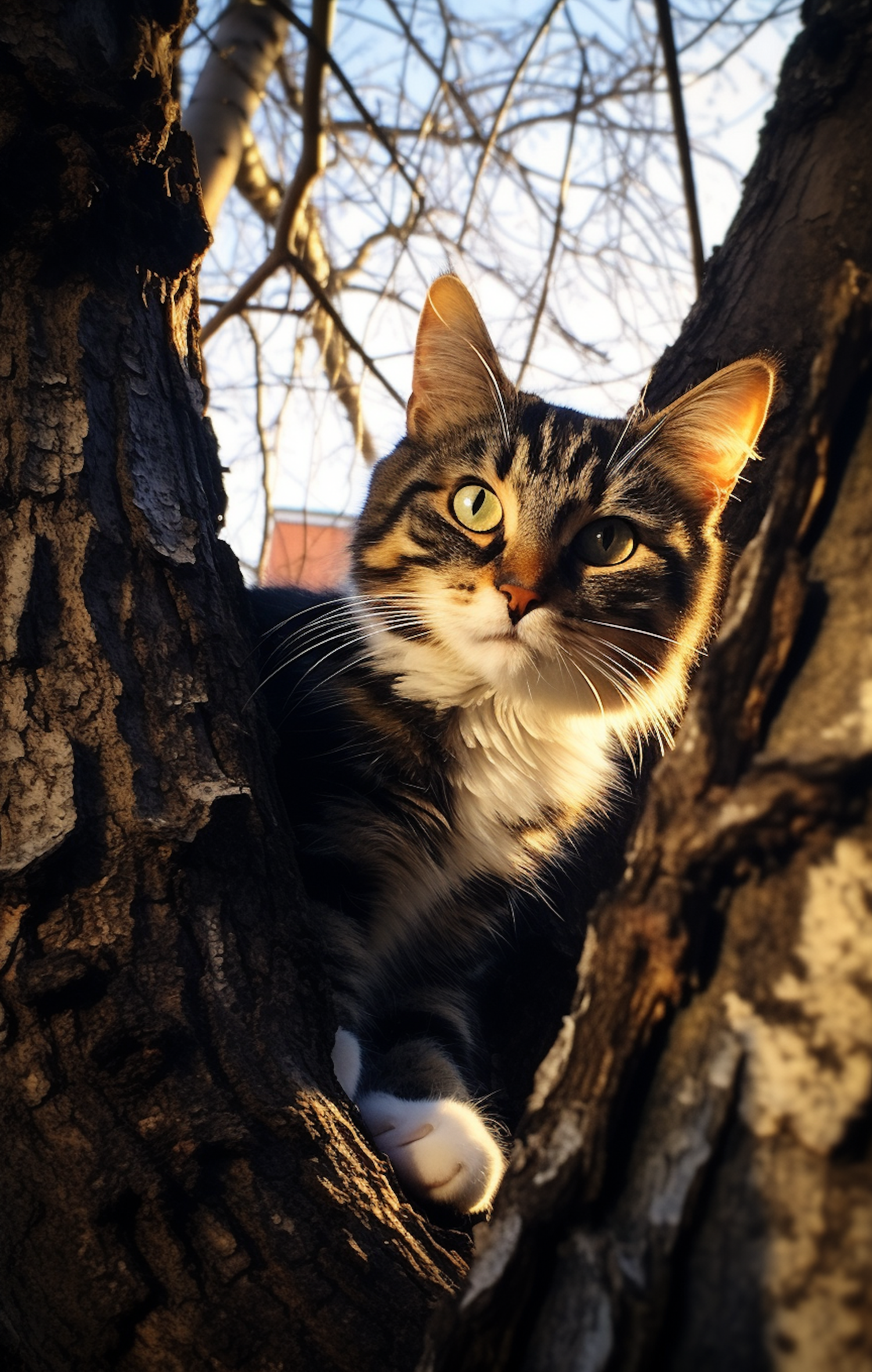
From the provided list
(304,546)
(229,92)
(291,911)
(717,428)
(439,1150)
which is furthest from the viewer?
(304,546)

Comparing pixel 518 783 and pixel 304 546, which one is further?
pixel 304 546

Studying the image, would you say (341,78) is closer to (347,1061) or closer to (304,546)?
(304,546)

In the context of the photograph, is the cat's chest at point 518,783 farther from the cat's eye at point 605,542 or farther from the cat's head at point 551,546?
the cat's eye at point 605,542

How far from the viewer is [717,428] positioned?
1.54 metres

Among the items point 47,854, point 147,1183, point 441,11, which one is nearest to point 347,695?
point 47,854

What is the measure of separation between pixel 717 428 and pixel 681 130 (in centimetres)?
71

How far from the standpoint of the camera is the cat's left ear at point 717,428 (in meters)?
1.43

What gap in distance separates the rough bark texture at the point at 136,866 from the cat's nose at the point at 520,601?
0.44 metres

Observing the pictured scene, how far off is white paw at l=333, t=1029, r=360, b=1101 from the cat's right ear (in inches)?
41.9

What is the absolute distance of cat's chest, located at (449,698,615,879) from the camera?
1597mm

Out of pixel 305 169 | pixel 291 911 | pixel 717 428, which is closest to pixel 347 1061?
pixel 291 911

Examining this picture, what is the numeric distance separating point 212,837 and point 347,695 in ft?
2.26

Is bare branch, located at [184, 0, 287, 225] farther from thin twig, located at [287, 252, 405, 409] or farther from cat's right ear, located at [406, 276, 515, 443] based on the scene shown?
cat's right ear, located at [406, 276, 515, 443]

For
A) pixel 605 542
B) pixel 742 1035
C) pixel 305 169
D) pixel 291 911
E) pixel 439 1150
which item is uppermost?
pixel 305 169
